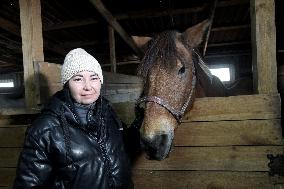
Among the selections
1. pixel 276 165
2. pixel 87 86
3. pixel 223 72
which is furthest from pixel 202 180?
pixel 223 72

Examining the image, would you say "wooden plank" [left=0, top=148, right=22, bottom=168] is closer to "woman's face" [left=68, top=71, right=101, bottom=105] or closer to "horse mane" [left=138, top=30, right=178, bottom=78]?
"woman's face" [left=68, top=71, right=101, bottom=105]

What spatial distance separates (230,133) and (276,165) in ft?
1.32

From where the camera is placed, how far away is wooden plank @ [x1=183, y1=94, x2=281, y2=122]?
6.20 ft

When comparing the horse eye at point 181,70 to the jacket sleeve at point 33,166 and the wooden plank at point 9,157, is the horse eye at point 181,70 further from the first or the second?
the wooden plank at point 9,157

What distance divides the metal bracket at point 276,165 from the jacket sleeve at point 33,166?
162cm

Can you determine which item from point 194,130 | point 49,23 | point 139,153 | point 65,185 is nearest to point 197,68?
point 194,130

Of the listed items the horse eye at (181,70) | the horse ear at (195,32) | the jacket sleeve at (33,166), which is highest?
the horse ear at (195,32)

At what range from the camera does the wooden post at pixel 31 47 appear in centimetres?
Result: 226

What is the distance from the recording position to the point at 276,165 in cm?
189

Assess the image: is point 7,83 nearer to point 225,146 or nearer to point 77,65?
point 77,65

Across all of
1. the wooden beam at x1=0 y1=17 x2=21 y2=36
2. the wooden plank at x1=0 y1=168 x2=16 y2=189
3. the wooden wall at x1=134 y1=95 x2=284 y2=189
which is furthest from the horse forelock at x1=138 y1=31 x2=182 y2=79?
the wooden beam at x1=0 y1=17 x2=21 y2=36

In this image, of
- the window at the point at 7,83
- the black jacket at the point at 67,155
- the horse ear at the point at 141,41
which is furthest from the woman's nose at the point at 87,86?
the window at the point at 7,83

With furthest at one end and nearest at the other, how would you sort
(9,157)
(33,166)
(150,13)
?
(150,13) < (9,157) < (33,166)

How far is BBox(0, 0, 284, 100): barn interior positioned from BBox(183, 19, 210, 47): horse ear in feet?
2.52
